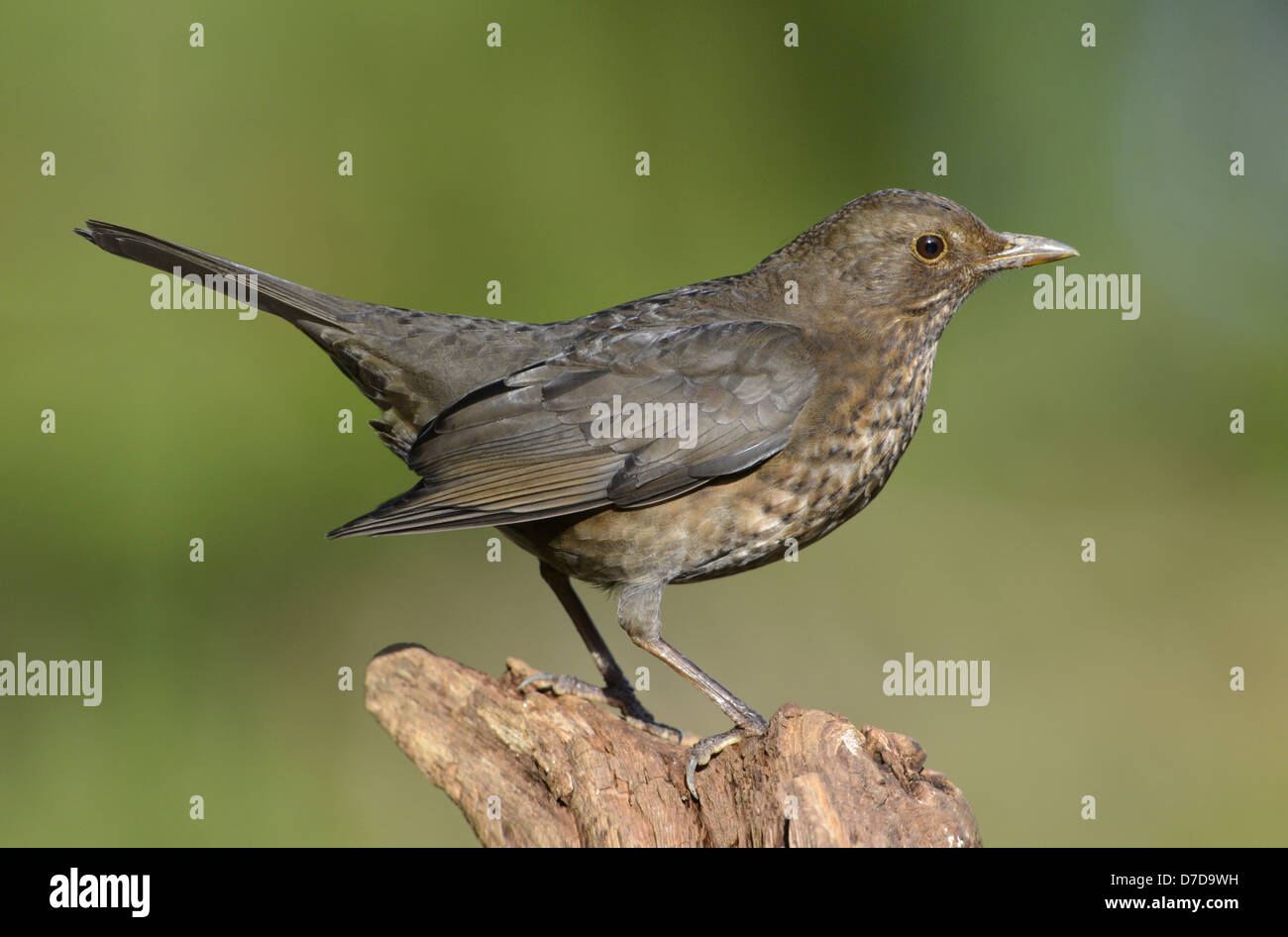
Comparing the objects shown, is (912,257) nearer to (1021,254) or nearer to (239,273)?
(1021,254)

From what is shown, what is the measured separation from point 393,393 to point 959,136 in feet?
24.3

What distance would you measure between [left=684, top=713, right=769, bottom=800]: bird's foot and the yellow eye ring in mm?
1921

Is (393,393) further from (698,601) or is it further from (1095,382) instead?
(1095,382)

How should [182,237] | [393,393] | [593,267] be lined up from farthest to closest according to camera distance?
[593,267] < [182,237] < [393,393]

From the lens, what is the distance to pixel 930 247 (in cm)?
457

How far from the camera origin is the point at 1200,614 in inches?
349

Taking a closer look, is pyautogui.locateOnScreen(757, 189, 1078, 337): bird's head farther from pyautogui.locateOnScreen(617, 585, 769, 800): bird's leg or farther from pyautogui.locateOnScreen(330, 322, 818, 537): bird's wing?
pyautogui.locateOnScreen(617, 585, 769, 800): bird's leg

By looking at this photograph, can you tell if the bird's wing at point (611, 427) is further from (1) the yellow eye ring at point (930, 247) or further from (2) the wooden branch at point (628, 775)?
(2) the wooden branch at point (628, 775)

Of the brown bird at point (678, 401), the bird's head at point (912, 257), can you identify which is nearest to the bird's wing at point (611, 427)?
the brown bird at point (678, 401)

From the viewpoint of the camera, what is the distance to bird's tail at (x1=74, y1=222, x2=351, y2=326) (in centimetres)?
478

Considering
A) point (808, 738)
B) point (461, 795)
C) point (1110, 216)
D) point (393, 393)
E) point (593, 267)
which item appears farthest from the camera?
point (1110, 216)

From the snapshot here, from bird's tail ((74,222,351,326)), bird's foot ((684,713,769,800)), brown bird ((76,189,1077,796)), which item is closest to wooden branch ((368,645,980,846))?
bird's foot ((684,713,769,800))

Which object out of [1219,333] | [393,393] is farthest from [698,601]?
[1219,333]

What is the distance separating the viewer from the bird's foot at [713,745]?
156 inches
